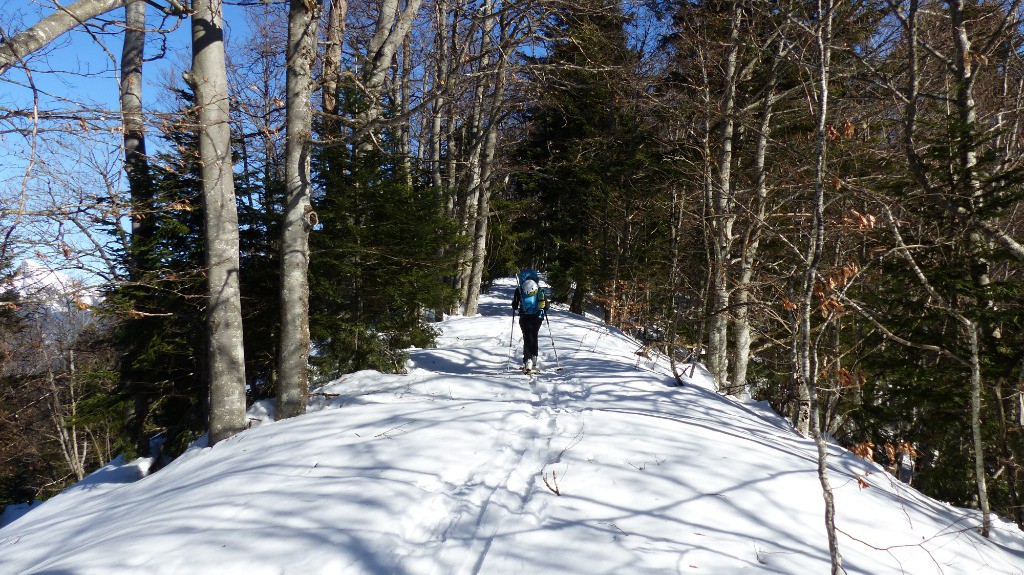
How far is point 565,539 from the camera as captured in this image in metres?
3.17

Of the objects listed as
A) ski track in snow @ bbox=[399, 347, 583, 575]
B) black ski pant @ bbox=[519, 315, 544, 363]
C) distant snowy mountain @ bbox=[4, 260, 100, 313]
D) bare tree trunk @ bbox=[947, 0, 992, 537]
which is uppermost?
bare tree trunk @ bbox=[947, 0, 992, 537]

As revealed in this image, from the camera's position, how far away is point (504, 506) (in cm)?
365

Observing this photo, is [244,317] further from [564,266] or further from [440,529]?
[564,266]

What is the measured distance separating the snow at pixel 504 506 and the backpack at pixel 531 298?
238 centimetres

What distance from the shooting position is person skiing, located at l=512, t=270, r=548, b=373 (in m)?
8.28

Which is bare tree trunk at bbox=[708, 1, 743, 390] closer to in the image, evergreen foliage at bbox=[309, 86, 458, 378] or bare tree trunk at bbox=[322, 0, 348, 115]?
evergreen foliage at bbox=[309, 86, 458, 378]

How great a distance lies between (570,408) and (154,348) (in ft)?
22.2

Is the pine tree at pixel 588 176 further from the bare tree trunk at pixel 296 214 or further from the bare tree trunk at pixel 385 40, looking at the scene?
the bare tree trunk at pixel 296 214

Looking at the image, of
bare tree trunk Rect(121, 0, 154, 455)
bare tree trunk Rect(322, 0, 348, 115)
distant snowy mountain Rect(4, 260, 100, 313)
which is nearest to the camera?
distant snowy mountain Rect(4, 260, 100, 313)

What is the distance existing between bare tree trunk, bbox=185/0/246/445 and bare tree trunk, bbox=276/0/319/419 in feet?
1.74

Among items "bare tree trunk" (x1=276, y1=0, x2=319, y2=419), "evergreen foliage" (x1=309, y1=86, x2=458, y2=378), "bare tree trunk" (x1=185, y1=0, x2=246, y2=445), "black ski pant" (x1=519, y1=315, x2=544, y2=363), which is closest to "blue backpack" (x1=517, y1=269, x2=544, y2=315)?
"black ski pant" (x1=519, y1=315, x2=544, y2=363)

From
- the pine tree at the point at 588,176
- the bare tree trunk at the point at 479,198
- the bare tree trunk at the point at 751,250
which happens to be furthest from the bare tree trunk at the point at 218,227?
the pine tree at the point at 588,176

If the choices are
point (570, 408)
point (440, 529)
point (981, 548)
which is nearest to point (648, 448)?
point (570, 408)

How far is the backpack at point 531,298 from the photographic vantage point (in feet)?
27.5
